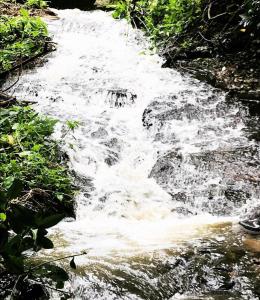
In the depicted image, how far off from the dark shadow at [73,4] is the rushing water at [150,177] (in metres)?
6.21

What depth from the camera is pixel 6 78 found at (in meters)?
8.51

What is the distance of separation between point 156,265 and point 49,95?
5.46m

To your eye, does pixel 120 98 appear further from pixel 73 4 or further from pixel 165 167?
pixel 73 4

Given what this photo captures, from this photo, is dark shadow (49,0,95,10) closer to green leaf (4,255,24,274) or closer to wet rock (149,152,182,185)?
wet rock (149,152,182,185)

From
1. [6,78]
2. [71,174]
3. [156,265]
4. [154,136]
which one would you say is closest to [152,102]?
[154,136]

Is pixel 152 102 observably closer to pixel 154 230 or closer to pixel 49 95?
pixel 49 95

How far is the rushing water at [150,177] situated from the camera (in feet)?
10.1

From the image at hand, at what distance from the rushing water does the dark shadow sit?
621 cm

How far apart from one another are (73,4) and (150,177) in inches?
509

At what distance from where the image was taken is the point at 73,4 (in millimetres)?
16250

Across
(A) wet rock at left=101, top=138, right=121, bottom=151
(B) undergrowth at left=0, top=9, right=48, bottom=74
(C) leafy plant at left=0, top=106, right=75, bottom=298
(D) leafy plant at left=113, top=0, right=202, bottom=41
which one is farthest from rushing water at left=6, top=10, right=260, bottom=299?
(D) leafy plant at left=113, top=0, right=202, bottom=41

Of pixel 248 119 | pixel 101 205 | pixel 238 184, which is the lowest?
pixel 101 205

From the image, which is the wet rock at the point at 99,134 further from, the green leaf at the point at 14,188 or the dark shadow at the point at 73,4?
the dark shadow at the point at 73,4

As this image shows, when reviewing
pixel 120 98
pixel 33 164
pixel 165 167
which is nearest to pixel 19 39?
pixel 120 98
